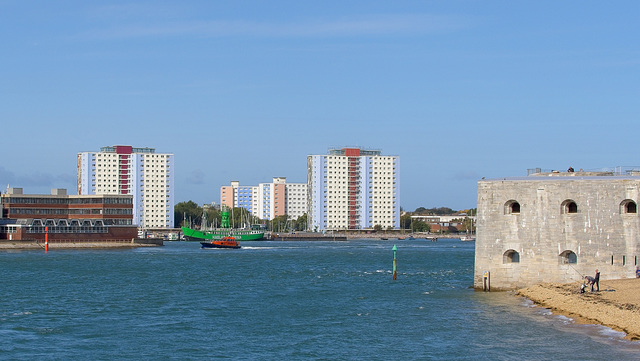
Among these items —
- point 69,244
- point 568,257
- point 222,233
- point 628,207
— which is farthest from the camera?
point 222,233

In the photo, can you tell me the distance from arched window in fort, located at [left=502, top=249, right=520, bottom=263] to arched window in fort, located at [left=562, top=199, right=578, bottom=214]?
3.33 m

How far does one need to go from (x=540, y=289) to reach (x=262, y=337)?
50.0 feet

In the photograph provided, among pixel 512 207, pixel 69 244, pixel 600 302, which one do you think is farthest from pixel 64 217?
pixel 600 302

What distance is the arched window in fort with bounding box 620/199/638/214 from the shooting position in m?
40.5

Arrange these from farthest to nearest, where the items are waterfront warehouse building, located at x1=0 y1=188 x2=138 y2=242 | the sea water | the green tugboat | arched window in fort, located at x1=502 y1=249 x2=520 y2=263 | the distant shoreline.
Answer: the green tugboat → waterfront warehouse building, located at x1=0 y1=188 x2=138 y2=242 → the distant shoreline → arched window in fort, located at x1=502 y1=249 x2=520 y2=263 → the sea water

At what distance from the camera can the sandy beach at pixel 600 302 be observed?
32031mm

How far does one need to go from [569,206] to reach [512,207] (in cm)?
288

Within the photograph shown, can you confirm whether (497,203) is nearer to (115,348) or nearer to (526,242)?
(526,242)

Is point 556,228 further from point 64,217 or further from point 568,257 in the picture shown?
point 64,217

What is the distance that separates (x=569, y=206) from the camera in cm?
4184

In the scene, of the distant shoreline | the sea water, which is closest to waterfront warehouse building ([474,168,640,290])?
the sea water

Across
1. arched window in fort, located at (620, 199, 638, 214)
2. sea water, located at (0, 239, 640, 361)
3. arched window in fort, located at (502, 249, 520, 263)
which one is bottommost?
sea water, located at (0, 239, 640, 361)

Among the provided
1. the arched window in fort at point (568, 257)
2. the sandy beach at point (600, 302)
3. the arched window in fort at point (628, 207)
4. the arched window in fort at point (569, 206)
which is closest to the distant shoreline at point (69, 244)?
the arched window in fort at point (568, 257)

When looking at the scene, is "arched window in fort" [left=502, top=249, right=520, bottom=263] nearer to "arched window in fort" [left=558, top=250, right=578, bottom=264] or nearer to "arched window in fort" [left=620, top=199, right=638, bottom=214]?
"arched window in fort" [left=558, top=250, right=578, bottom=264]
